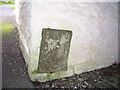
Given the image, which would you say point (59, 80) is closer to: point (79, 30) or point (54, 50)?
point (54, 50)

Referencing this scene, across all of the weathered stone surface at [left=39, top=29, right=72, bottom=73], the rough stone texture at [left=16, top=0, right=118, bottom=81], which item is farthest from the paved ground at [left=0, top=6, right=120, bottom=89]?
the weathered stone surface at [left=39, top=29, right=72, bottom=73]

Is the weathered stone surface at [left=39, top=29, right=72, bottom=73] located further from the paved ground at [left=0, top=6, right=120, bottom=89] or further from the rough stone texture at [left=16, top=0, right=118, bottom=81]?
the paved ground at [left=0, top=6, right=120, bottom=89]

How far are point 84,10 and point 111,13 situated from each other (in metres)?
0.78

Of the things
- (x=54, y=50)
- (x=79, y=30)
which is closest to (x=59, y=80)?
(x=54, y=50)

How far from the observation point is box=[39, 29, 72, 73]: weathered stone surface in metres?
4.12

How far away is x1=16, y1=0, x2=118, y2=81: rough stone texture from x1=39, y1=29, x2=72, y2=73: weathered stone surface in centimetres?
9

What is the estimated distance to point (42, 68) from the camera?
4.24m

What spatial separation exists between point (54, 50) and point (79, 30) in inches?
28.4

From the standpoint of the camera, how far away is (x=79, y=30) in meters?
4.34

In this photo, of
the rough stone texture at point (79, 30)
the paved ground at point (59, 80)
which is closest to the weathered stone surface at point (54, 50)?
the rough stone texture at point (79, 30)

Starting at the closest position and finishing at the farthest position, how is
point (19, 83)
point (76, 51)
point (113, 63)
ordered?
point (19, 83), point (76, 51), point (113, 63)

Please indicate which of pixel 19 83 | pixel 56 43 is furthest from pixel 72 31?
pixel 19 83

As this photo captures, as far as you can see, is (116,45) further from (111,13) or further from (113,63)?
(111,13)

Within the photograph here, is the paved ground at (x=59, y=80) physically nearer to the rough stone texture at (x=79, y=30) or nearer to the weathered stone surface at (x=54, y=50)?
the rough stone texture at (x=79, y=30)
